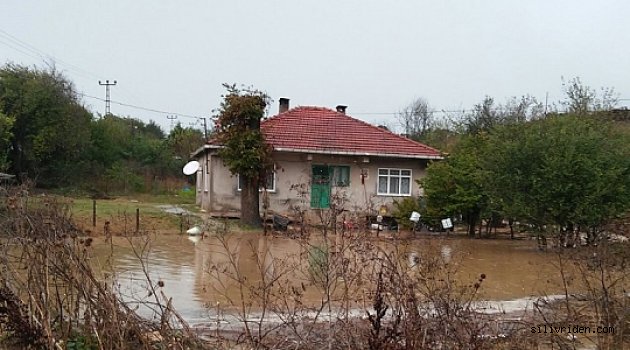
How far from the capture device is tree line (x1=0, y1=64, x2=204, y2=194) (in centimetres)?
3294

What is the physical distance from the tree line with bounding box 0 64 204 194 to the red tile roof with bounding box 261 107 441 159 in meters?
12.1

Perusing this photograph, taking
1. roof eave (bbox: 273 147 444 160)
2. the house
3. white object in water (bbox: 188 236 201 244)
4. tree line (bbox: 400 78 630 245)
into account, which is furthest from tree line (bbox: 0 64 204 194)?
tree line (bbox: 400 78 630 245)

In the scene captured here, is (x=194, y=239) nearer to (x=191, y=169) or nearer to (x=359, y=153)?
(x=359, y=153)

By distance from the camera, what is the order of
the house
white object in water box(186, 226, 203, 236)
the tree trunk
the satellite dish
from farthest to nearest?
the satellite dish < the house < the tree trunk < white object in water box(186, 226, 203, 236)

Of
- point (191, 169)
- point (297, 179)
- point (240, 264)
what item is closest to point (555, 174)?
point (240, 264)

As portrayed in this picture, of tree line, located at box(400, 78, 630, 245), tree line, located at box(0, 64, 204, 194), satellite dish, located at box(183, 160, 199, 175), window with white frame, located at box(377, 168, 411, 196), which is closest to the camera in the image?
tree line, located at box(400, 78, 630, 245)

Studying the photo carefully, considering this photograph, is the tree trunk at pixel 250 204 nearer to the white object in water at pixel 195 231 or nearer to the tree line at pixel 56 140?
the white object in water at pixel 195 231

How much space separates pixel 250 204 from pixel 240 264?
363 inches

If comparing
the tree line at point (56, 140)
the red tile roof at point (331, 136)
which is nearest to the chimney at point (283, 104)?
the red tile roof at point (331, 136)

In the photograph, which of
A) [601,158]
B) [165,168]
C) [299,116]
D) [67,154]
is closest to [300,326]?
[601,158]

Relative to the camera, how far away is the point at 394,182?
27219 mm

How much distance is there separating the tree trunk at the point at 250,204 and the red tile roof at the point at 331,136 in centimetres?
291

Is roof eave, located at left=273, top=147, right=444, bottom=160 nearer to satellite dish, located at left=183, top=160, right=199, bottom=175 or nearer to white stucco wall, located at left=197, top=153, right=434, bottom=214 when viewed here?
white stucco wall, located at left=197, top=153, right=434, bottom=214

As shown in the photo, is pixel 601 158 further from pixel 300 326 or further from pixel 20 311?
pixel 20 311
